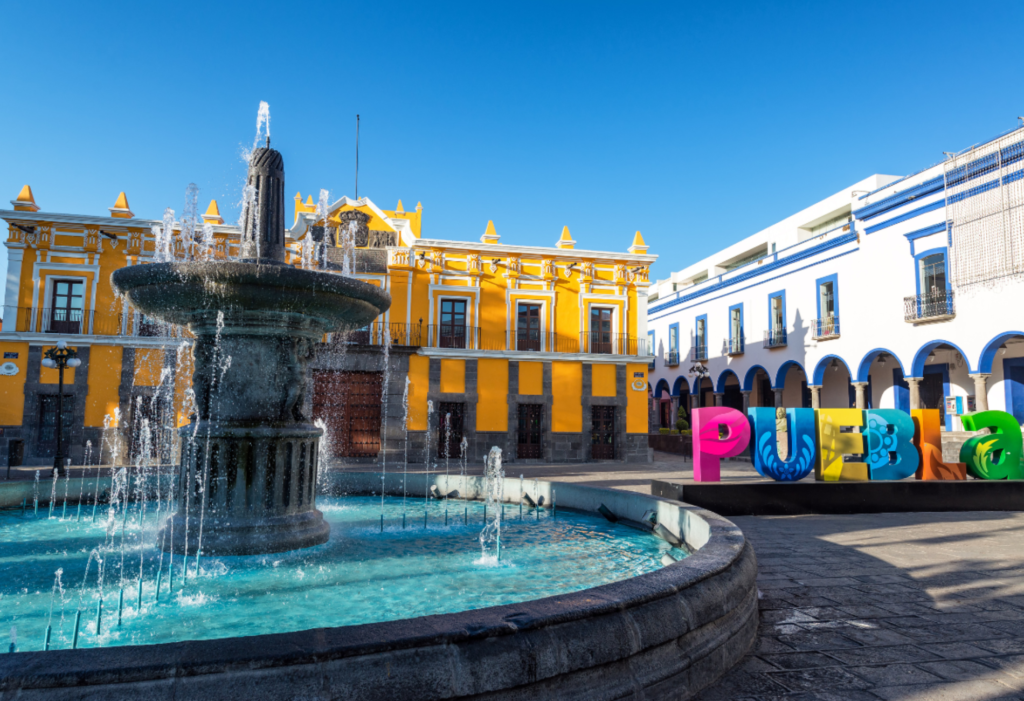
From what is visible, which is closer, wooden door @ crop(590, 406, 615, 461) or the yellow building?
the yellow building

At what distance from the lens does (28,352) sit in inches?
699

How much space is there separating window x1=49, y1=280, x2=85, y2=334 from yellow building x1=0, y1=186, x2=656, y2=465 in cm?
4

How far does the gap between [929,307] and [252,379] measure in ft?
56.8

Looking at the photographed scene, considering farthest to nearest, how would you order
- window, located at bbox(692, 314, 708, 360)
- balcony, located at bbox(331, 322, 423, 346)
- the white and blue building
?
1. window, located at bbox(692, 314, 708, 360)
2. balcony, located at bbox(331, 322, 423, 346)
3. the white and blue building

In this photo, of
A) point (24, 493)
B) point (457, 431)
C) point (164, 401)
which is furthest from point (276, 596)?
point (164, 401)

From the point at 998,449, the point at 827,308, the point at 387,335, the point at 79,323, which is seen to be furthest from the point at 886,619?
the point at 79,323

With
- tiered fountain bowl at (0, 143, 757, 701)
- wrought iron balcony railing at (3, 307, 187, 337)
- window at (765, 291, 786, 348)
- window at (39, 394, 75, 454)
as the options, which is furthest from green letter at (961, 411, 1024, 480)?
window at (39, 394, 75, 454)

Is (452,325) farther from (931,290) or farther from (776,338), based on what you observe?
(931,290)

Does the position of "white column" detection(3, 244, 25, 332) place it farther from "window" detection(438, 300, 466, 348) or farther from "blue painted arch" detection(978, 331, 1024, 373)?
"blue painted arch" detection(978, 331, 1024, 373)

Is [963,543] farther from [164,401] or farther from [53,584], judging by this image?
[164,401]

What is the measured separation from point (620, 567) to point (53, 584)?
12.5 ft

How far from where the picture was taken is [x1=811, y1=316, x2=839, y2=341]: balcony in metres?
19.5

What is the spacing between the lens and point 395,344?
19281 millimetres

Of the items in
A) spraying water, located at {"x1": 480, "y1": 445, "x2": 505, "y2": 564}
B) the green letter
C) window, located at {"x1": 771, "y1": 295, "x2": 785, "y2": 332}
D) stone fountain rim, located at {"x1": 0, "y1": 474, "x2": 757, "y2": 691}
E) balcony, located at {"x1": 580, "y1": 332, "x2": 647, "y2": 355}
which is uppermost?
window, located at {"x1": 771, "y1": 295, "x2": 785, "y2": 332}
